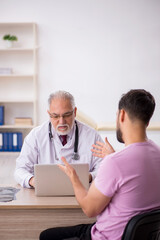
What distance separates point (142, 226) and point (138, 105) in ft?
1.57

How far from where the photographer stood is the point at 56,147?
Result: 2.55m

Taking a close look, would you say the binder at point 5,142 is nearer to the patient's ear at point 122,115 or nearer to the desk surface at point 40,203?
the desk surface at point 40,203

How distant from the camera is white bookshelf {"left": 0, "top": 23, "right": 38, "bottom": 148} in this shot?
247 inches

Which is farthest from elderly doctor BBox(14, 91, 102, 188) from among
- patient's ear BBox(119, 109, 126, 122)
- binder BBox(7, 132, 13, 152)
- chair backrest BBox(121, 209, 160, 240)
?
binder BBox(7, 132, 13, 152)

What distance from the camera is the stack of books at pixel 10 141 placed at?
6.28 meters

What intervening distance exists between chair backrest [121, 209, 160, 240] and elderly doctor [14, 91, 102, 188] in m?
1.12

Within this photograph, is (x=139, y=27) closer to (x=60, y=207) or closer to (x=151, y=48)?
(x=151, y=48)

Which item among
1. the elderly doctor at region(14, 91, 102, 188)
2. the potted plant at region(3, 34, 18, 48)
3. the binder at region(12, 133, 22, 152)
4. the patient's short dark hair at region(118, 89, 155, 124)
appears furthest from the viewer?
the binder at region(12, 133, 22, 152)

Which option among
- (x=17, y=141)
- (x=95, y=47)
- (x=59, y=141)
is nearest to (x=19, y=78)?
(x=17, y=141)

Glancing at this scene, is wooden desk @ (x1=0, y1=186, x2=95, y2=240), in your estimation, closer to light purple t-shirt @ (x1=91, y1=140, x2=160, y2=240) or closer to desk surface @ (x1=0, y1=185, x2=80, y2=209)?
desk surface @ (x1=0, y1=185, x2=80, y2=209)

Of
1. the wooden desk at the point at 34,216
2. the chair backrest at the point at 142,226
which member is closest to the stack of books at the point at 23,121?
the wooden desk at the point at 34,216

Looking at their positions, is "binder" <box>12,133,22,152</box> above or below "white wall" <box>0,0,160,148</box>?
below

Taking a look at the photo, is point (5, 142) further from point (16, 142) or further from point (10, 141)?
point (16, 142)

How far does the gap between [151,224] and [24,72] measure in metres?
5.43
